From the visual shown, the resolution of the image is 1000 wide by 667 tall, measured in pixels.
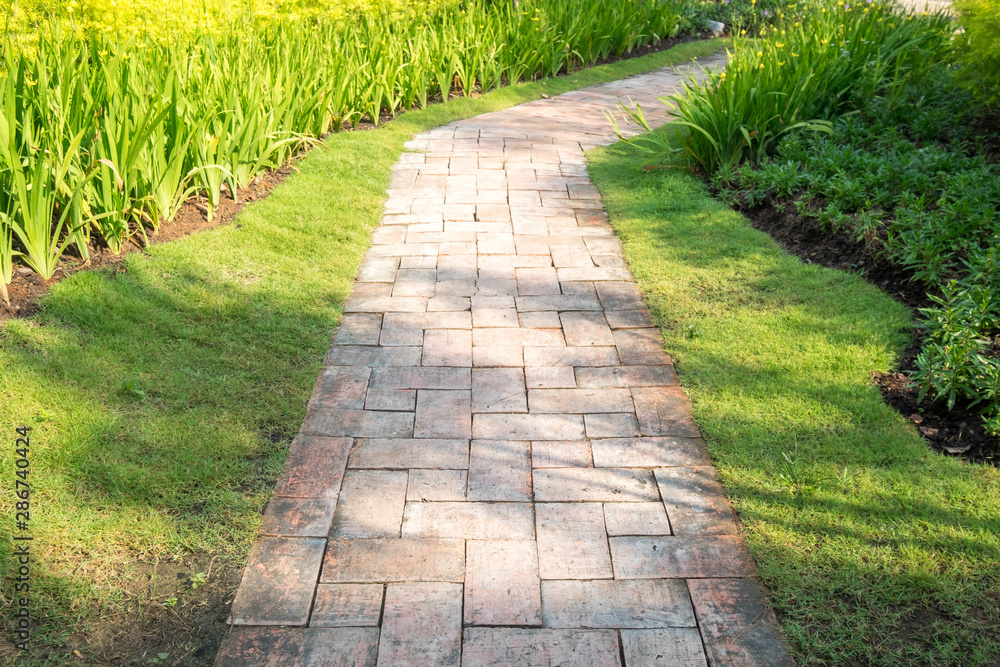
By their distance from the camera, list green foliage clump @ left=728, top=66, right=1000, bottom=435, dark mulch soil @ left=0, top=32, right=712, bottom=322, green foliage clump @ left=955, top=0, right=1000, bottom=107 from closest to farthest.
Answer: green foliage clump @ left=728, top=66, right=1000, bottom=435 → dark mulch soil @ left=0, top=32, right=712, bottom=322 → green foliage clump @ left=955, top=0, right=1000, bottom=107

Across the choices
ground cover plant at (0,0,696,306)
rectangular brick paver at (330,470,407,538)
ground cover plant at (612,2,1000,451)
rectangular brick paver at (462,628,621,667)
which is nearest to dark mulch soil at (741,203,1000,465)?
ground cover plant at (612,2,1000,451)

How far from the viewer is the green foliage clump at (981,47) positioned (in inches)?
170

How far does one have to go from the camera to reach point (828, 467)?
8.64ft

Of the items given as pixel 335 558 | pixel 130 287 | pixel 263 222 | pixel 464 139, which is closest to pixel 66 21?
pixel 263 222

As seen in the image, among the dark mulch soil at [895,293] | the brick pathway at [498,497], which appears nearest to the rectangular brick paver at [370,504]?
the brick pathway at [498,497]

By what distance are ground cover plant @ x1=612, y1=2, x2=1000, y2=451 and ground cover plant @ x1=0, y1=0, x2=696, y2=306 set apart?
2.52m

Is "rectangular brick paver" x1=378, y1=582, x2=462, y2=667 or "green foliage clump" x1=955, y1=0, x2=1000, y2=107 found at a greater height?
"green foliage clump" x1=955, y1=0, x2=1000, y2=107

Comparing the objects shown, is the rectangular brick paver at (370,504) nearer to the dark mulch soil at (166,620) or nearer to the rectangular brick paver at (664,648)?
the dark mulch soil at (166,620)

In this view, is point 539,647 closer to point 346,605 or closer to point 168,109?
point 346,605

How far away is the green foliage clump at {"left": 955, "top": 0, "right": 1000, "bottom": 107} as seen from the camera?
4.33 m

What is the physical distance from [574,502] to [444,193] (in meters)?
3.29

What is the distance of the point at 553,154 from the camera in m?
6.30

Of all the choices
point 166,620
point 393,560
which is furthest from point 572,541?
point 166,620

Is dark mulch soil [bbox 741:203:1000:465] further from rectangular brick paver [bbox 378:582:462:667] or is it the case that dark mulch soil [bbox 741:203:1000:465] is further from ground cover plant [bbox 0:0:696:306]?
ground cover plant [bbox 0:0:696:306]
